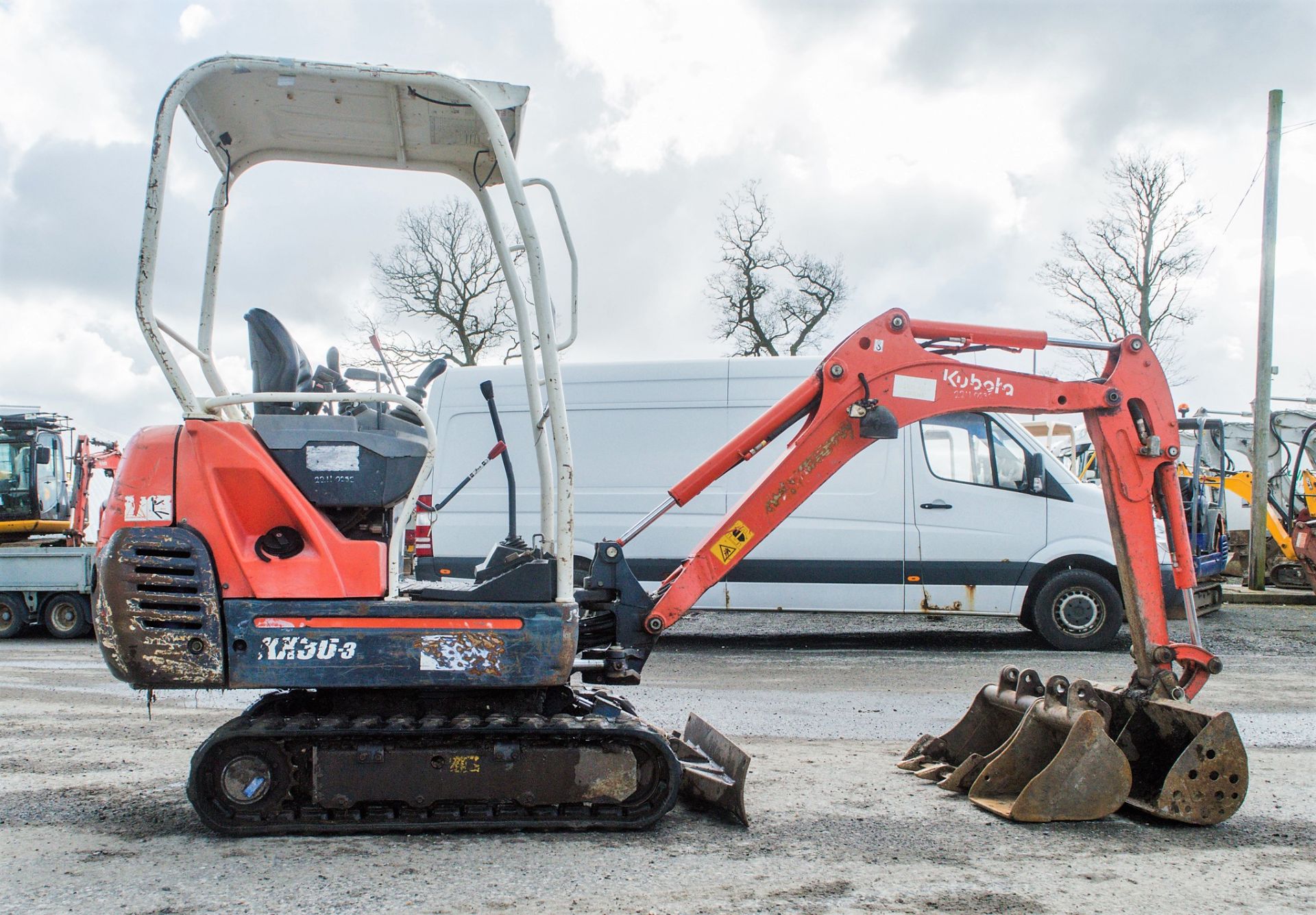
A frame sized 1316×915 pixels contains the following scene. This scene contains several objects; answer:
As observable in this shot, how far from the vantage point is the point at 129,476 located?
394 cm

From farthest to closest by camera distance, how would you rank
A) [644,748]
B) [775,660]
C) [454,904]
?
1. [775,660]
2. [644,748]
3. [454,904]

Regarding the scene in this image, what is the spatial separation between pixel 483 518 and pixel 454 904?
282 inches

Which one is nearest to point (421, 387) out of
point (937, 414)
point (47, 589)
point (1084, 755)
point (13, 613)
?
point (937, 414)

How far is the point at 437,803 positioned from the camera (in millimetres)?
4129

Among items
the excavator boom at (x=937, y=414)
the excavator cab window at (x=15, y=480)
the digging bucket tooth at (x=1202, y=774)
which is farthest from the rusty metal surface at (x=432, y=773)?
the excavator cab window at (x=15, y=480)

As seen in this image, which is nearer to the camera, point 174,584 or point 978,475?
point 174,584

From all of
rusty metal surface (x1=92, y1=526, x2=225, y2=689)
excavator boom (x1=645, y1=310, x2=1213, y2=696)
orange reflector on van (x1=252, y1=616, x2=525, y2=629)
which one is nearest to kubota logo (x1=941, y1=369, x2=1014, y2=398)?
excavator boom (x1=645, y1=310, x2=1213, y2=696)

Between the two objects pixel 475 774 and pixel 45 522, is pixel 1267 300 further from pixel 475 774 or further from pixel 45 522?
pixel 45 522

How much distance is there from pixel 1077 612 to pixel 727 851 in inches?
270

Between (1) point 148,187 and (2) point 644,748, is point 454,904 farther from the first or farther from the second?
(1) point 148,187

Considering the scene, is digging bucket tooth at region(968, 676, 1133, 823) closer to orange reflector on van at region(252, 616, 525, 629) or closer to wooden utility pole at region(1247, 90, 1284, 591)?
orange reflector on van at region(252, 616, 525, 629)

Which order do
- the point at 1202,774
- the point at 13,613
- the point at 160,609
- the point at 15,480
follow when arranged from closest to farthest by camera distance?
1. the point at 160,609
2. the point at 1202,774
3. the point at 13,613
4. the point at 15,480

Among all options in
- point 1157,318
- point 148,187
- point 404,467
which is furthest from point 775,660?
point 1157,318

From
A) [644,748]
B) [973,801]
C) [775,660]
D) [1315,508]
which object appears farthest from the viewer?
[1315,508]
